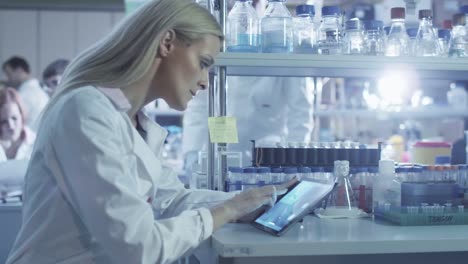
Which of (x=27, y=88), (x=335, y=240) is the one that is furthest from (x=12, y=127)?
(x=335, y=240)

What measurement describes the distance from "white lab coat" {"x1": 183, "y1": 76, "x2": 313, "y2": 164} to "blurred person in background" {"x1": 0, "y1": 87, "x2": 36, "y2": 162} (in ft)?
4.40

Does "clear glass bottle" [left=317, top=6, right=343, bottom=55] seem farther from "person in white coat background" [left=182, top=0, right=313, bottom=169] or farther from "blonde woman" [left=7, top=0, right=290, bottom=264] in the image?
"person in white coat background" [left=182, top=0, right=313, bottom=169]

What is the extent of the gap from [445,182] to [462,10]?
671 mm

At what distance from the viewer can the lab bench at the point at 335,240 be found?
1.54 m

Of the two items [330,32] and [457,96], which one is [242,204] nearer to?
[330,32]

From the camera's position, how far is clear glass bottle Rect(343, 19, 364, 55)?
2164 mm

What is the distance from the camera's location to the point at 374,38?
2.19m

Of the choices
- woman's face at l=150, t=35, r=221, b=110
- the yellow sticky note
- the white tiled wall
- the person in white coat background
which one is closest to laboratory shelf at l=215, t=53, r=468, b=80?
the yellow sticky note

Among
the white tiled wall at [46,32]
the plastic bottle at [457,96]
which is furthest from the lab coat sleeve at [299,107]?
the white tiled wall at [46,32]

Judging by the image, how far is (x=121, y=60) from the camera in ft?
5.18

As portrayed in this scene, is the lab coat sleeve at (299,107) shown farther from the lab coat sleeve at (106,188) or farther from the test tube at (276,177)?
the lab coat sleeve at (106,188)

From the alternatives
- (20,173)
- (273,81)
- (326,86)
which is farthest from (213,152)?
(326,86)

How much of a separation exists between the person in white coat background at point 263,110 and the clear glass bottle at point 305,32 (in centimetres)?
144

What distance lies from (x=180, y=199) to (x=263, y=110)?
181 centimetres
